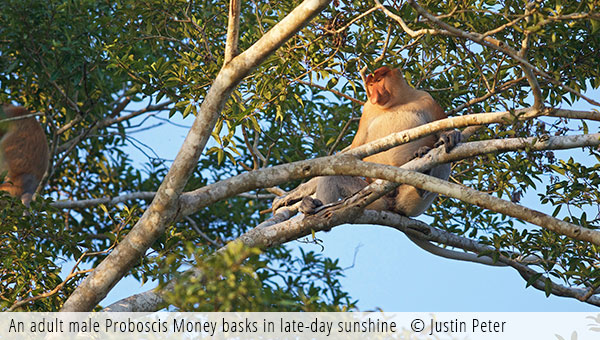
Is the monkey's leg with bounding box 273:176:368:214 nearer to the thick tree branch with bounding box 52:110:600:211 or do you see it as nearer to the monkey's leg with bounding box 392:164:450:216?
the monkey's leg with bounding box 392:164:450:216

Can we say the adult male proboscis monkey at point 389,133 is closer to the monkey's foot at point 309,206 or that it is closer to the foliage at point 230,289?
the monkey's foot at point 309,206

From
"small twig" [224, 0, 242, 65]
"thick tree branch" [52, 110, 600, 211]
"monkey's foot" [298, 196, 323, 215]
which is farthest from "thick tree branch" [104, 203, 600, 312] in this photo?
"small twig" [224, 0, 242, 65]

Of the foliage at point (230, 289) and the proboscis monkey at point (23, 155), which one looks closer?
the foliage at point (230, 289)

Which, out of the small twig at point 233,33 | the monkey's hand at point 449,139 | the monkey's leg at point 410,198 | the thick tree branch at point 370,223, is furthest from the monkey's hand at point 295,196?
the small twig at point 233,33

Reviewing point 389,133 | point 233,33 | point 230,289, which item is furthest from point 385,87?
point 230,289

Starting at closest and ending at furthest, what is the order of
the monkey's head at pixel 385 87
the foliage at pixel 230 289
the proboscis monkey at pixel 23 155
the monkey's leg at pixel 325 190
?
the foliage at pixel 230 289, the monkey's leg at pixel 325 190, the monkey's head at pixel 385 87, the proboscis monkey at pixel 23 155

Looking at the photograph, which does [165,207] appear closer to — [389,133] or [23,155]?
[389,133]

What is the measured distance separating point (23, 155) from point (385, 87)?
4.47 metres

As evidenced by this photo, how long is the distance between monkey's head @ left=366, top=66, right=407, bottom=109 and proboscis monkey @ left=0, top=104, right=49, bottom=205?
4.23 meters

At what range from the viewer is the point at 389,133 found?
507 cm

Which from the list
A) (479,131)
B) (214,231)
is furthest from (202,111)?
(214,231)

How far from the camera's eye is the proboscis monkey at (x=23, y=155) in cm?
745

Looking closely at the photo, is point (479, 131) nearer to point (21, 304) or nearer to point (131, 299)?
point (131, 299)

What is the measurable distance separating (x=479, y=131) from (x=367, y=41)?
3.96ft
